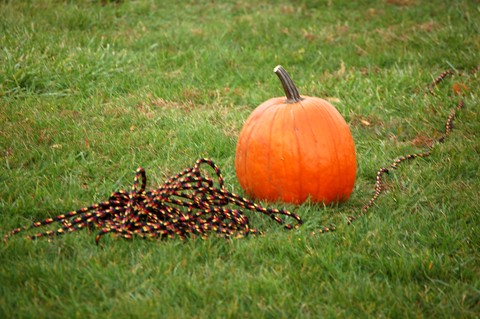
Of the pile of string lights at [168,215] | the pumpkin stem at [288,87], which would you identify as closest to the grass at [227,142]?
the pile of string lights at [168,215]

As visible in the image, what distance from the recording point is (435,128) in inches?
194

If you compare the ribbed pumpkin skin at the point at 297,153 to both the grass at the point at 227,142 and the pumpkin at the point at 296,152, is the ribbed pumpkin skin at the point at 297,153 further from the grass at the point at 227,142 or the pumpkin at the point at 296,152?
the grass at the point at 227,142

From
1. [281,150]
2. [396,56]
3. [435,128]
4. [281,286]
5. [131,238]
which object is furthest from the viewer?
[396,56]

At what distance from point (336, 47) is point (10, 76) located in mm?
3159

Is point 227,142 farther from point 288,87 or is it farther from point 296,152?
point 296,152

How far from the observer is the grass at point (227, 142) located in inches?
112

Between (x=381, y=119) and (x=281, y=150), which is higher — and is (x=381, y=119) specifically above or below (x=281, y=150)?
below

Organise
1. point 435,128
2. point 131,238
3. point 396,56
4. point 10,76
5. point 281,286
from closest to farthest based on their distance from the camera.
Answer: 1. point 281,286
2. point 131,238
3. point 435,128
4. point 10,76
5. point 396,56

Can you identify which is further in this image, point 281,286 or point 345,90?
point 345,90

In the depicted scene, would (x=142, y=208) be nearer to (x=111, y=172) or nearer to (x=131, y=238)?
(x=131, y=238)

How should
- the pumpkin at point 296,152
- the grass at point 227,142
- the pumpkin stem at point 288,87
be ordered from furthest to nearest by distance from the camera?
the pumpkin stem at point 288,87 → the pumpkin at point 296,152 → the grass at point 227,142

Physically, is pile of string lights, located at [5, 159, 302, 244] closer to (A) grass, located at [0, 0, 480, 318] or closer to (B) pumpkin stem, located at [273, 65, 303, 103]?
(A) grass, located at [0, 0, 480, 318]

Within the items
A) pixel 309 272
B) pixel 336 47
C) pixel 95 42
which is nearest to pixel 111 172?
pixel 309 272

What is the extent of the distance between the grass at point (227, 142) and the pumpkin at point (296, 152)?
140mm
